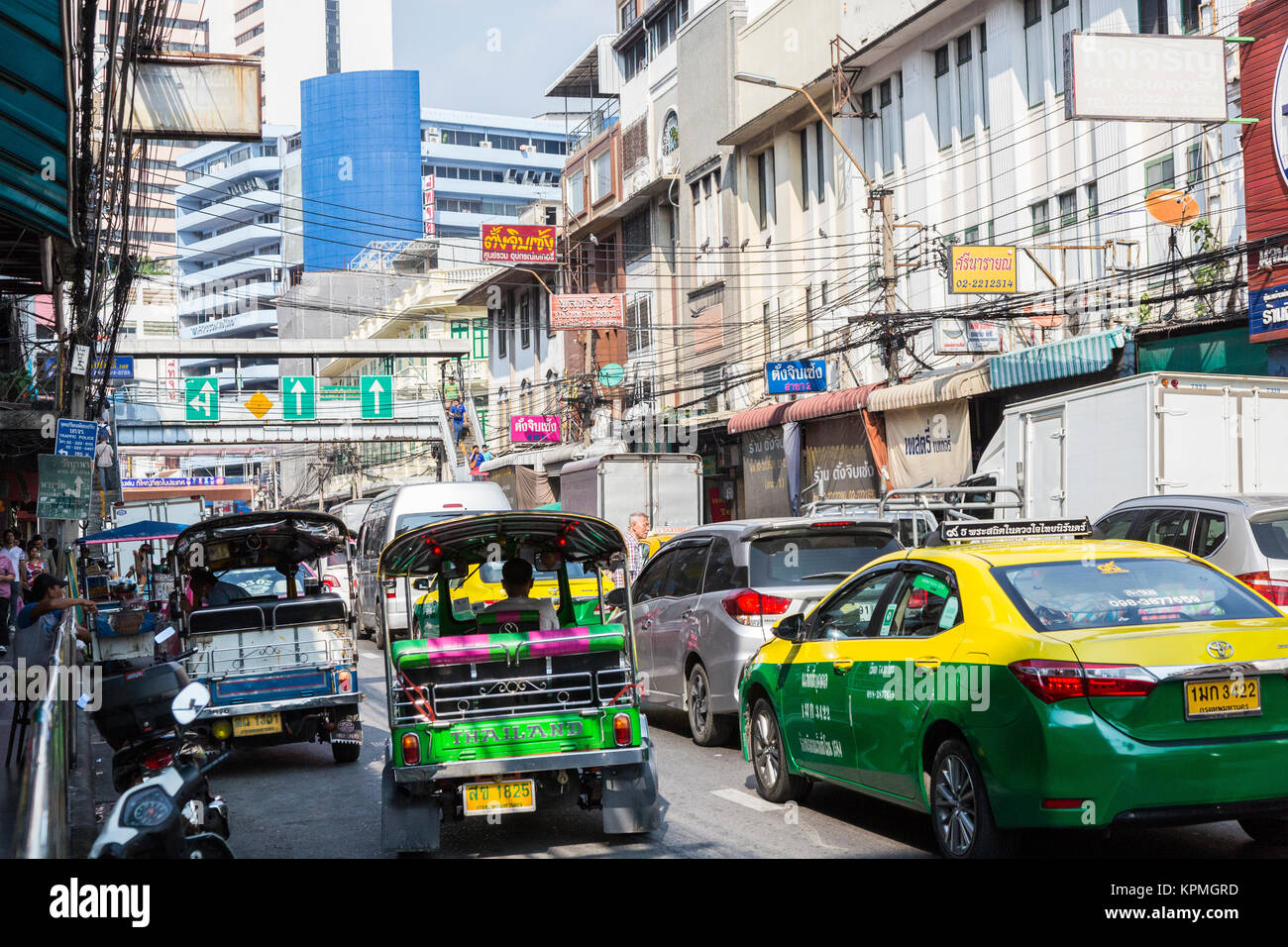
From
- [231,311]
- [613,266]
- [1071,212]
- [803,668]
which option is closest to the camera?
[803,668]

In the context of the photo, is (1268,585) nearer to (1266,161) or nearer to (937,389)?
(1266,161)

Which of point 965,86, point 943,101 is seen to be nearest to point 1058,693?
point 965,86

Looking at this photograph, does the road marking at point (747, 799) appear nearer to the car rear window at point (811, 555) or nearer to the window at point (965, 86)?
the car rear window at point (811, 555)

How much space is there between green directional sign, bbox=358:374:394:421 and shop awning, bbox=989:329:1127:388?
30102 millimetres

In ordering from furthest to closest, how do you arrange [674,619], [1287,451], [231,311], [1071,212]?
[231,311] < [1071,212] < [1287,451] < [674,619]

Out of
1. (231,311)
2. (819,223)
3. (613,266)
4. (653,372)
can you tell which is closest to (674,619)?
(819,223)

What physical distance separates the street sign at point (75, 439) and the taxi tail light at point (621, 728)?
1466cm

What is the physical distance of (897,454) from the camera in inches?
1103

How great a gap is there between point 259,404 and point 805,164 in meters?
21.6

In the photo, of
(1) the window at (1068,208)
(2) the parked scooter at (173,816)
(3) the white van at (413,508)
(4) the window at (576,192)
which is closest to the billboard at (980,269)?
(1) the window at (1068,208)

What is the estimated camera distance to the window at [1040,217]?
26.1 m

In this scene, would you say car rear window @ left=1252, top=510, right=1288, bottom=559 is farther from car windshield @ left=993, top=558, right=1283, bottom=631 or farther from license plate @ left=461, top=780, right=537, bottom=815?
license plate @ left=461, top=780, right=537, bottom=815

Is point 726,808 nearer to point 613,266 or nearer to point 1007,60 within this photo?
point 1007,60
